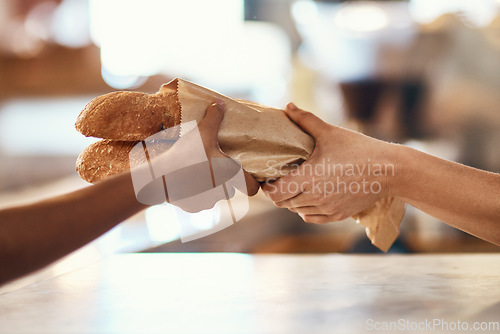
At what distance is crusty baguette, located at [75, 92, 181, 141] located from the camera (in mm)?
723

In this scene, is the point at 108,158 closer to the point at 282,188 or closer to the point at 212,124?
the point at 212,124

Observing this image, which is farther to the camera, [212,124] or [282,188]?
[282,188]

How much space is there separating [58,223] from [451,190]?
2.15 ft

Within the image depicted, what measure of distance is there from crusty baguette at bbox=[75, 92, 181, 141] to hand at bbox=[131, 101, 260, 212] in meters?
0.02

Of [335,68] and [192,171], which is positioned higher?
[192,171]

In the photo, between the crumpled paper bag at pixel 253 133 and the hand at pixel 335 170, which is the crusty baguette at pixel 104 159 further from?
the hand at pixel 335 170

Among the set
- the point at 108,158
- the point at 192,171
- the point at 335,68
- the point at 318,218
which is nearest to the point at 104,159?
the point at 108,158

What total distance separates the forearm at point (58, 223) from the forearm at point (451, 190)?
0.52m

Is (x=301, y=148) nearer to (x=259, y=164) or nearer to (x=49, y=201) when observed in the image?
(x=259, y=164)

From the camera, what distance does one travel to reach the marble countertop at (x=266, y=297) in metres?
0.53

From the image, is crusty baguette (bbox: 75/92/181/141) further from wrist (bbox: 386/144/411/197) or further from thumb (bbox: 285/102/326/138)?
wrist (bbox: 386/144/411/197)

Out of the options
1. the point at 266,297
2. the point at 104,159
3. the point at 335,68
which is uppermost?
the point at 104,159

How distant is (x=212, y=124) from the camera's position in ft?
2.42

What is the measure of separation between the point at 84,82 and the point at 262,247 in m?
1.47
